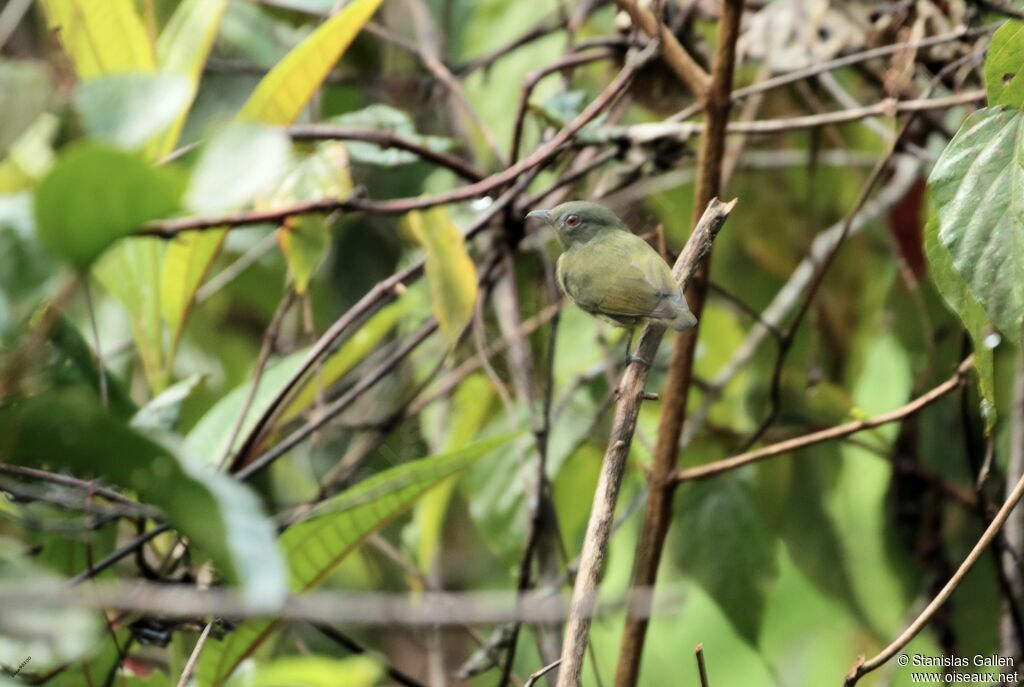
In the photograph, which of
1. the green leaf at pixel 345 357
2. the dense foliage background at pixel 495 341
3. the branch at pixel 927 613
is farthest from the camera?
the green leaf at pixel 345 357

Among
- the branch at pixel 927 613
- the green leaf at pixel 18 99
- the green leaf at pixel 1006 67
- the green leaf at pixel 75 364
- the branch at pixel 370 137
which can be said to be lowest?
the branch at pixel 927 613

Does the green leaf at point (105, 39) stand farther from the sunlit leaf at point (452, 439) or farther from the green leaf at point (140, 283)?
the sunlit leaf at point (452, 439)

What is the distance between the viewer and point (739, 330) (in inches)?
103

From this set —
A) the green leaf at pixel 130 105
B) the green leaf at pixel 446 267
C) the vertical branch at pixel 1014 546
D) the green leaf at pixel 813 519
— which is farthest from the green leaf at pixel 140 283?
the vertical branch at pixel 1014 546

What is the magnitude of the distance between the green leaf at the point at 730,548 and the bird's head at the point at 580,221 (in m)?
0.61

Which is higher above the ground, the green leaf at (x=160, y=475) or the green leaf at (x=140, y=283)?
the green leaf at (x=140, y=283)

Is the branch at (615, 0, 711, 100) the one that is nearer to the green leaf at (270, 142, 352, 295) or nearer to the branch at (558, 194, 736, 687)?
the branch at (558, 194, 736, 687)

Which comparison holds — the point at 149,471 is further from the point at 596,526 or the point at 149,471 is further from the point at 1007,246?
the point at 1007,246

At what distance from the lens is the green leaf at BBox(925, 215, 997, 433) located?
133 cm

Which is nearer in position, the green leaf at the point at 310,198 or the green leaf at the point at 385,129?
the green leaf at the point at 310,198

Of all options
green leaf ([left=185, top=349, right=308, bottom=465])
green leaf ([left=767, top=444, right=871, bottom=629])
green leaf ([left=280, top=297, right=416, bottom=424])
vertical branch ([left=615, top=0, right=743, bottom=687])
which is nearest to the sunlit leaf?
green leaf ([left=280, top=297, right=416, bottom=424])

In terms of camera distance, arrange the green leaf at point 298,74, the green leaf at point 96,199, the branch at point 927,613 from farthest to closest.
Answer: the green leaf at point 298,74, the branch at point 927,613, the green leaf at point 96,199

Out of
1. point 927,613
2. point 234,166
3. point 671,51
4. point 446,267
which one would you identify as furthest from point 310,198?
point 927,613

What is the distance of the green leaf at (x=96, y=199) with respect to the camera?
0.77m
